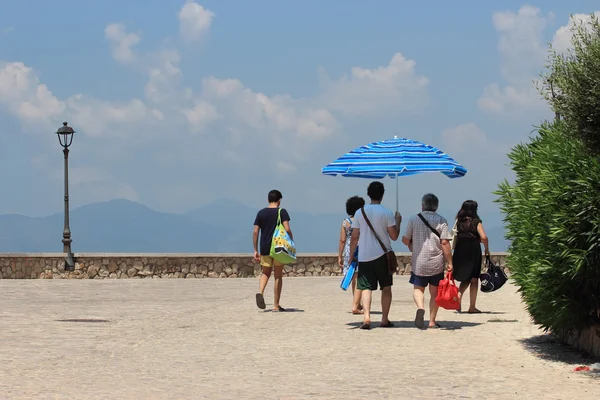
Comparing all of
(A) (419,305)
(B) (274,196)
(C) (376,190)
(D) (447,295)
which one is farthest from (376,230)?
(B) (274,196)

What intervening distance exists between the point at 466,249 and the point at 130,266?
48.2ft

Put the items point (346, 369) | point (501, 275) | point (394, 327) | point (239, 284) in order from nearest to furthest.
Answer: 1. point (346, 369)
2. point (394, 327)
3. point (501, 275)
4. point (239, 284)

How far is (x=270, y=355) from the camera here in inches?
440

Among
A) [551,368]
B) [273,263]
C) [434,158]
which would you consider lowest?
[551,368]

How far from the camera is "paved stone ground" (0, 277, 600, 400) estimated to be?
8.88m

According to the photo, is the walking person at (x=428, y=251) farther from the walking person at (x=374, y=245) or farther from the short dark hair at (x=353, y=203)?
the short dark hair at (x=353, y=203)

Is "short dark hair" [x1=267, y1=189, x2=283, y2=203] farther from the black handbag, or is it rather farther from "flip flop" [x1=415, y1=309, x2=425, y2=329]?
"flip flop" [x1=415, y1=309, x2=425, y2=329]

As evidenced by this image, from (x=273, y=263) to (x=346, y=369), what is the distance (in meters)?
6.95

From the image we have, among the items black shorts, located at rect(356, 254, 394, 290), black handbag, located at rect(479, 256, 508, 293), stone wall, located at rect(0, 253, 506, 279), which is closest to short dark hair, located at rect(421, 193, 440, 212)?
black shorts, located at rect(356, 254, 394, 290)

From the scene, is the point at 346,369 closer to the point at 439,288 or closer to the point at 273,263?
the point at 439,288

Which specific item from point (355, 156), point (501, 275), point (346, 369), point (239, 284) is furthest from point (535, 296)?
point (239, 284)

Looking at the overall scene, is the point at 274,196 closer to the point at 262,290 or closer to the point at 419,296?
the point at 262,290

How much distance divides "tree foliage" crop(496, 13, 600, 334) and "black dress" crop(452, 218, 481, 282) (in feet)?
15.4

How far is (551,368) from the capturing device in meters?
10.5
